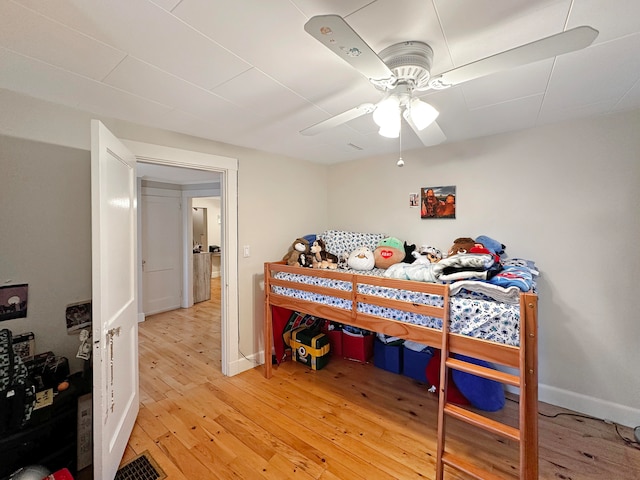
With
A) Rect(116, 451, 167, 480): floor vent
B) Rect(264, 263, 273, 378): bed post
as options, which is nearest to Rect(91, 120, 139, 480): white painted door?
Rect(116, 451, 167, 480): floor vent

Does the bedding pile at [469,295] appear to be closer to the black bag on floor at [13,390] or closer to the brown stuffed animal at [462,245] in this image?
the brown stuffed animal at [462,245]

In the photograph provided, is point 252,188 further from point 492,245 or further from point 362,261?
point 492,245

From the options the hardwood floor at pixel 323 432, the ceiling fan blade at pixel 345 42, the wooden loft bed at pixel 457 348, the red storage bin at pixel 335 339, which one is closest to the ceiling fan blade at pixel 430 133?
the ceiling fan blade at pixel 345 42

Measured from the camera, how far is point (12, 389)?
1431 millimetres

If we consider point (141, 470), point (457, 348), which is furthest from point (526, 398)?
point (141, 470)

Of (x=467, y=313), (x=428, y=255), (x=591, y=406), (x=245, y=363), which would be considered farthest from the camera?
(x=245, y=363)

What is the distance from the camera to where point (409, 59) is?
1.20m

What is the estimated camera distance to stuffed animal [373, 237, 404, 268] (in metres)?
2.71

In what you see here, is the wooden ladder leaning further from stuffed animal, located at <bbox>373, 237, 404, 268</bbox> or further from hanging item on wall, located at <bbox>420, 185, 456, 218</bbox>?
hanging item on wall, located at <bbox>420, 185, 456, 218</bbox>

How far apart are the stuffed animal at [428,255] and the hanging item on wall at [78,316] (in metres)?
2.68

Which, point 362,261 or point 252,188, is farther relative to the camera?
point 252,188

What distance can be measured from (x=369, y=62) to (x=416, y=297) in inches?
54.2

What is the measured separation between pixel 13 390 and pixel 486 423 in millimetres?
2525

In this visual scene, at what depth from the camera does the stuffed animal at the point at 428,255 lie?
8.35ft
